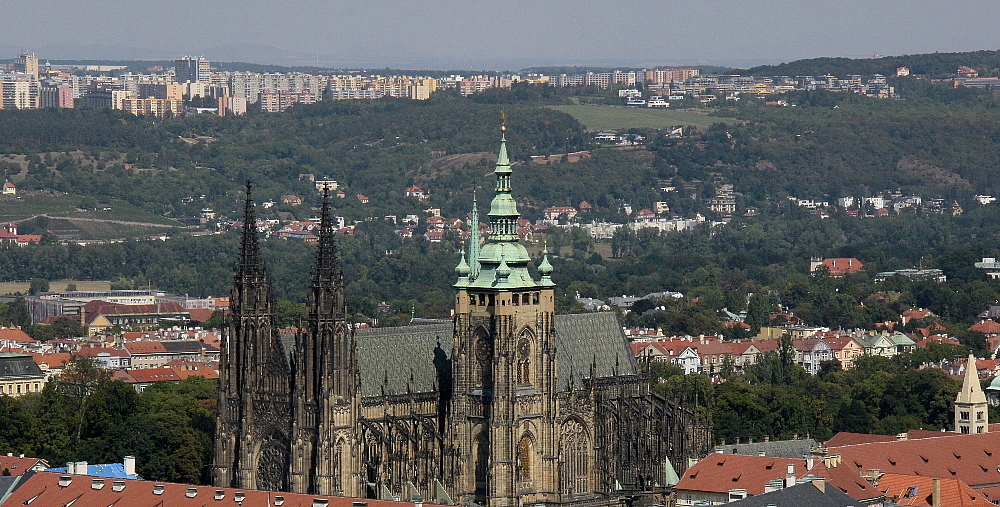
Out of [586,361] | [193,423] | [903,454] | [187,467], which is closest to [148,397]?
[193,423]

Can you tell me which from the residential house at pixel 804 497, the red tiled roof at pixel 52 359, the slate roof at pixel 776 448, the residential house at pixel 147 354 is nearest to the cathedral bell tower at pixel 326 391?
the residential house at pixel 804 497

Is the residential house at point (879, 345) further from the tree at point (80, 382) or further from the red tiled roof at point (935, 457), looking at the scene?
the red tiled roof at point (935, 457)

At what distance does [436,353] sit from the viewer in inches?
3600

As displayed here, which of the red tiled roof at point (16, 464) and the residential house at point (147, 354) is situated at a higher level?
the red tiled roof at point (16, 464)

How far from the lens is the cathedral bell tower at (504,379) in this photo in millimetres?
89000

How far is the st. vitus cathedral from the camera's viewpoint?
280 feet

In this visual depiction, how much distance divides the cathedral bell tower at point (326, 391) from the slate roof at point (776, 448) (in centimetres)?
1769

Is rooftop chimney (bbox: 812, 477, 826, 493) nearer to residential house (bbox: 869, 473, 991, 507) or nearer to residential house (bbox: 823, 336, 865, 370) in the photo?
residential house (bbox: 869, 473, 991, 507)

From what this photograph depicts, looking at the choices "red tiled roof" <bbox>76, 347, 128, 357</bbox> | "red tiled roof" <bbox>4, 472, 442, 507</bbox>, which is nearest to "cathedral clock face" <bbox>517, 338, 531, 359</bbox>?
"red tiled roof" <bbox>4, 472, 442, 507</bbox>

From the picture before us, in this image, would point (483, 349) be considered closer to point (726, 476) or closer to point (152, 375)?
→ point (726, 476)

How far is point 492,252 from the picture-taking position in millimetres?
90750

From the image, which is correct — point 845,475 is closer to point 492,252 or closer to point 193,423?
point 492,252

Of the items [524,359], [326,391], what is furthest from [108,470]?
[524,359]

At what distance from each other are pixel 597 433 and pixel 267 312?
13.2 m
